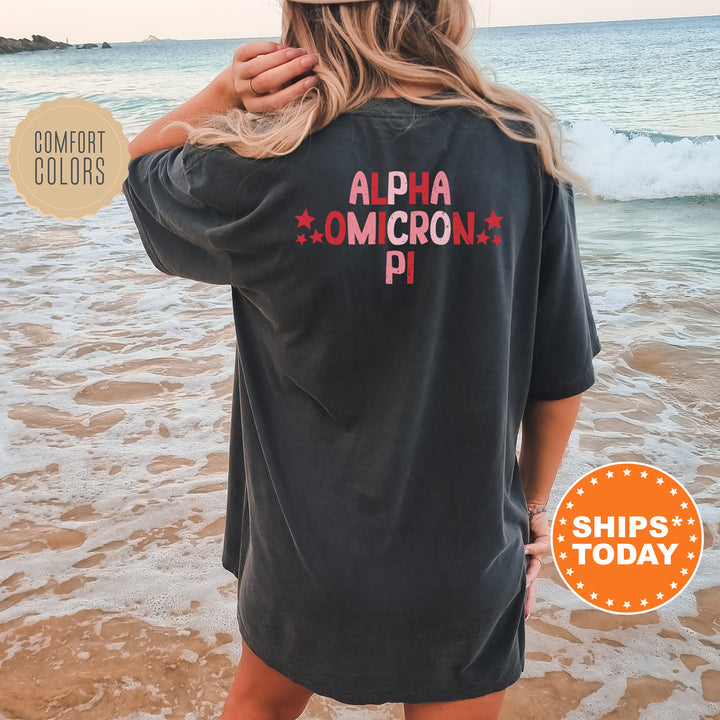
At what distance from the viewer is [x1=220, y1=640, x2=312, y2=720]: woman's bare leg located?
1.34 meters

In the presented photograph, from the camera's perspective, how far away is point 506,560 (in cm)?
122

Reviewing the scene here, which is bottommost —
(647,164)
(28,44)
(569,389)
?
(647,164)

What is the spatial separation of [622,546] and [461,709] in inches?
63.7

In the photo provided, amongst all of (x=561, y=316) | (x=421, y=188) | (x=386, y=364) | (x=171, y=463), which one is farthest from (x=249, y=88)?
(x=171, y=463)

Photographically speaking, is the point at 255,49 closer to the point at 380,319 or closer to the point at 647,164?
the point at 380,319

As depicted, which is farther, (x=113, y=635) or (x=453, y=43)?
(x=113, y=635)

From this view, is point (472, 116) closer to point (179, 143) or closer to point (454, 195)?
point (454, 195)

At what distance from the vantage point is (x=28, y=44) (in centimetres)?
6306

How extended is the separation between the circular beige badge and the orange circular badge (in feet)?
6.23

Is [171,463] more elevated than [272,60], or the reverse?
[272,60]

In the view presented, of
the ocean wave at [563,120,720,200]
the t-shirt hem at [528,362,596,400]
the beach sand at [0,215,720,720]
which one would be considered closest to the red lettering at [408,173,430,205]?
the t-shirt hem at [528,362,596,400]

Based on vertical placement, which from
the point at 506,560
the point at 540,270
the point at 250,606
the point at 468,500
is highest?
the point at 540,270

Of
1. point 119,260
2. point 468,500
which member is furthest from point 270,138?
point 119,260

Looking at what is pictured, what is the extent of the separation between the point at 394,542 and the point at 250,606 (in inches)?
12.2
